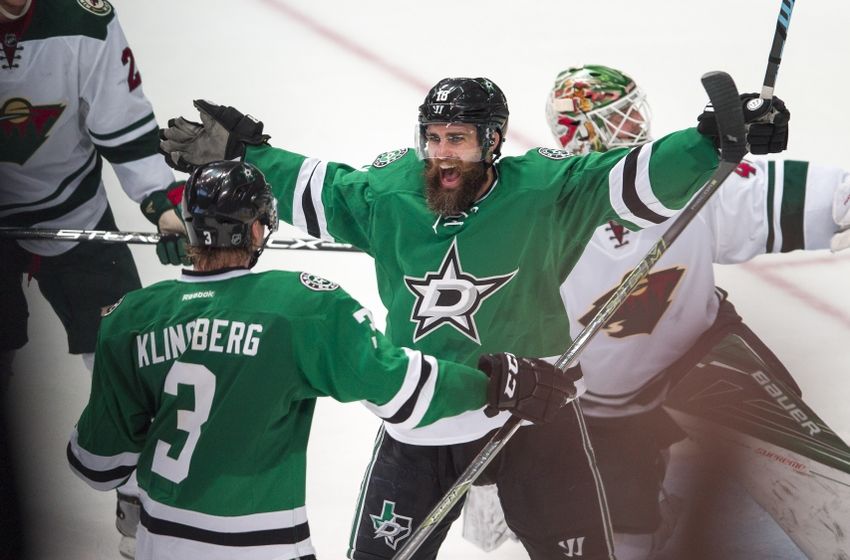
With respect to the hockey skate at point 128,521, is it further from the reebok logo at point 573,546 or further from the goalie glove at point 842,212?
the goalie glove at point 842,212

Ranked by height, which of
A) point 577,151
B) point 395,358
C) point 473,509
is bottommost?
point 473,509

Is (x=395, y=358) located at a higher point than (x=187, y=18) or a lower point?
lower

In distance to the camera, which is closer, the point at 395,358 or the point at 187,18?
the point at 395,358

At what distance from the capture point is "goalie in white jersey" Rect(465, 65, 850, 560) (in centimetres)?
276

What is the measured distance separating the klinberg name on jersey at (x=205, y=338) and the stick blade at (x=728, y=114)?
877 millimetres

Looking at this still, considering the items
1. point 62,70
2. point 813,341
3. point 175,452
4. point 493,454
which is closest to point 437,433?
point 493,454

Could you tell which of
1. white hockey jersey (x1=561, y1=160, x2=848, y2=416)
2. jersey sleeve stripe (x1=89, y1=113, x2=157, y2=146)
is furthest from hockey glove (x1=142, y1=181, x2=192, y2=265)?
white hockey jersey (x1=561, y1=160, x2=848, y2=416)

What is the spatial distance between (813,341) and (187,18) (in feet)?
8.24

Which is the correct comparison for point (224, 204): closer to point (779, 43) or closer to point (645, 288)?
point (779, 43)

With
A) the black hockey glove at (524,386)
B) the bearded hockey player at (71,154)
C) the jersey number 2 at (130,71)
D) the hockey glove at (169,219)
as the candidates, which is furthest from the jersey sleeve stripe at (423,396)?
the jersey number 2 at (130,71)

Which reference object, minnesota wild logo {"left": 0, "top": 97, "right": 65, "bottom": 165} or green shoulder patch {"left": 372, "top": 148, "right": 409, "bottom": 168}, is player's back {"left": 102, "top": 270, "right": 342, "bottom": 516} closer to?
green shoulder patch {"left": 372, "top": 148, "right": 409, "bottom": 168}

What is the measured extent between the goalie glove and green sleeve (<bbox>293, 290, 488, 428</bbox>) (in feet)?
3.64

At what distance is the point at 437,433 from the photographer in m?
2.39

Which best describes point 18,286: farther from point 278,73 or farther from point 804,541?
point 804,541
